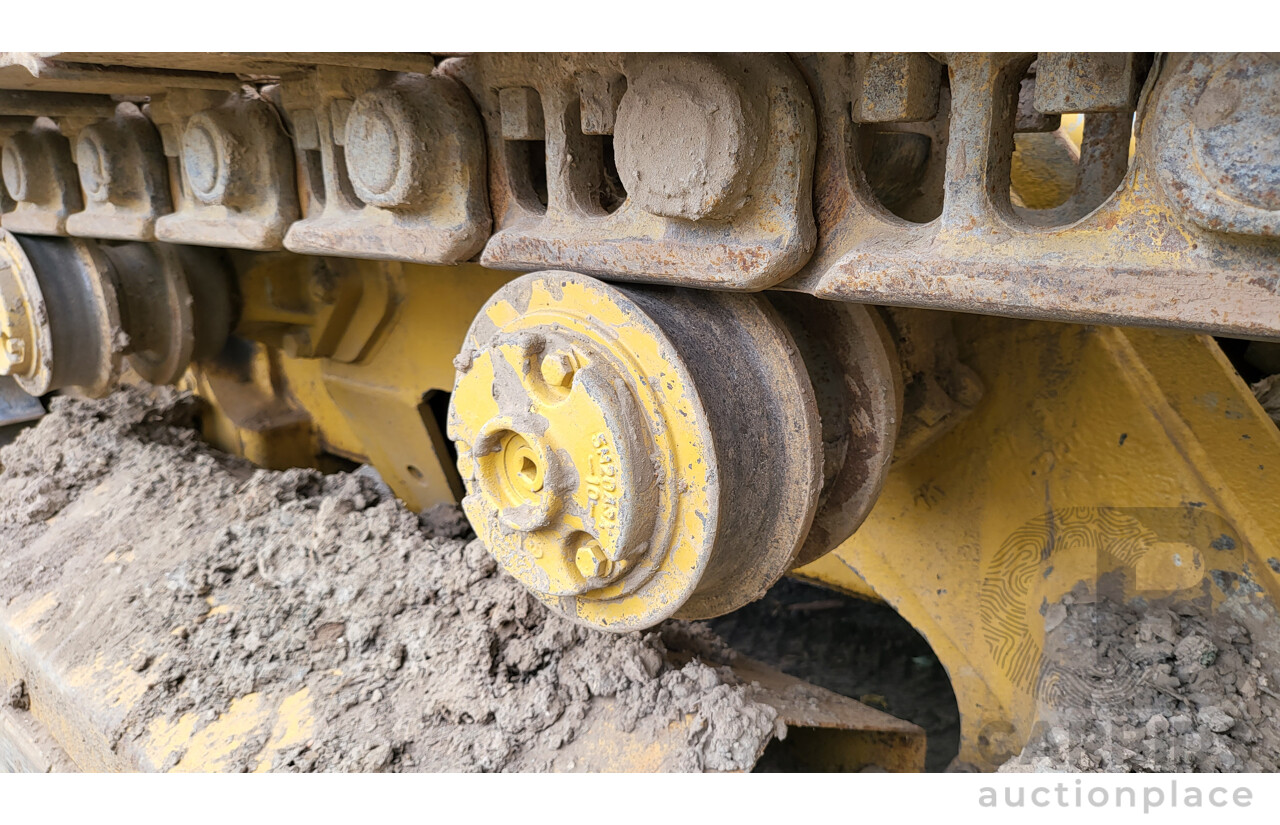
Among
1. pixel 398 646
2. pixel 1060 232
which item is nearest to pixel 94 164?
pixel 398 646

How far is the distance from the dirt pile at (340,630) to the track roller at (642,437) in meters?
0.22

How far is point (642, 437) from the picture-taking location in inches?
42.9

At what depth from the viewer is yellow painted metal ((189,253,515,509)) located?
2273 millimetres

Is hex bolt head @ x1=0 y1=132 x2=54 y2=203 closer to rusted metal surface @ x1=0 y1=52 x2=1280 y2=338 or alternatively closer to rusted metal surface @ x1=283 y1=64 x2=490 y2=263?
rusted metal surface @ x1=0 y1=52 x2=1280 y2=338

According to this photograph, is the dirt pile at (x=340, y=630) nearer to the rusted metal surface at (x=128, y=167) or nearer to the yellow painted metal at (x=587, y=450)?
the yellow painted metal at (x=587, y=450)

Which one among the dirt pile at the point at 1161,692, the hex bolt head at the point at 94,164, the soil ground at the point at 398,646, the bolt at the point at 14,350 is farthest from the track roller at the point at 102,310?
the dirt pile at the point at 1161,692

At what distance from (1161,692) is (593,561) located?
2.55ft

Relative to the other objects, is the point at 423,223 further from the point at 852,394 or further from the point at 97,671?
the point at 97,671

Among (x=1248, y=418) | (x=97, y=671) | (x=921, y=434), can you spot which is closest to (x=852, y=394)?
(x=921, y=434)

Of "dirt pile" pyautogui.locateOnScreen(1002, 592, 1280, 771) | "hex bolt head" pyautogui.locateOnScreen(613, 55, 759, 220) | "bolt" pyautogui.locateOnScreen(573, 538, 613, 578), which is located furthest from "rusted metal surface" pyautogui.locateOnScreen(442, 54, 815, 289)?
"dirt pile" pyautogui.locateOnScreen(1002, 592, 1280, 771)

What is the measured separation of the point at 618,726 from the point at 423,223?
76cm

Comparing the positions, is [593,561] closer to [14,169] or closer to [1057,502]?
[1057,502]

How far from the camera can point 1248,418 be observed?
1.26 meters

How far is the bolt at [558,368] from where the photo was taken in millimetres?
1113
